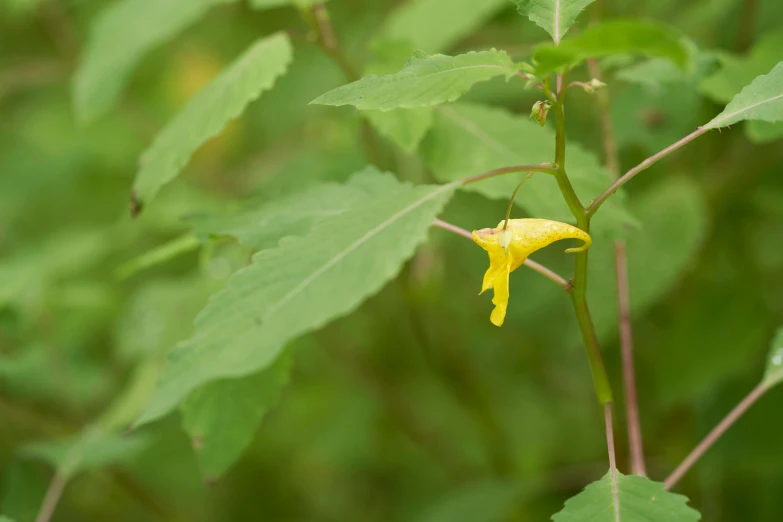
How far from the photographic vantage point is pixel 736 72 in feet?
3.22

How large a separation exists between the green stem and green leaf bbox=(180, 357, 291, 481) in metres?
0.38

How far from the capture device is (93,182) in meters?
2.49

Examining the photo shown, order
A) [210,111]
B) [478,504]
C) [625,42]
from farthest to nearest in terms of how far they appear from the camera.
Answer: [478,504] < [210,111] < [625,42]

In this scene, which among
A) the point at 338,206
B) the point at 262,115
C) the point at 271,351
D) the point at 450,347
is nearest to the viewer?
the point at 271,351

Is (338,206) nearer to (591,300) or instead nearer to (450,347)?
(591,300)

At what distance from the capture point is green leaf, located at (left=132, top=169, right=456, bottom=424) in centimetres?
56

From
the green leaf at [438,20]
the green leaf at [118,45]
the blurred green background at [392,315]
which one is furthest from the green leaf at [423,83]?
the green leaf at [118,45]

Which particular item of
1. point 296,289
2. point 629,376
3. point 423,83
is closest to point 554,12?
point 423,83

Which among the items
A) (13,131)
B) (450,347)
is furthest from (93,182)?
(450,347)

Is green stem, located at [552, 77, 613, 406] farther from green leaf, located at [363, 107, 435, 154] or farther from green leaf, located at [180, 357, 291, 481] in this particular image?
green leaf, located at [180, 357, 291, 481]

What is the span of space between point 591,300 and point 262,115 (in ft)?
5.96

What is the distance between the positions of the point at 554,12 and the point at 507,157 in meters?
0.25

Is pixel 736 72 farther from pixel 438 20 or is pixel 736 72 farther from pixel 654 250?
pixel 438 20

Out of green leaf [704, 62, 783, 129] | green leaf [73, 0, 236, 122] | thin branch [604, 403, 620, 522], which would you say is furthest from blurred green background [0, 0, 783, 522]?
thin branch [604, 403, 620, 522]
